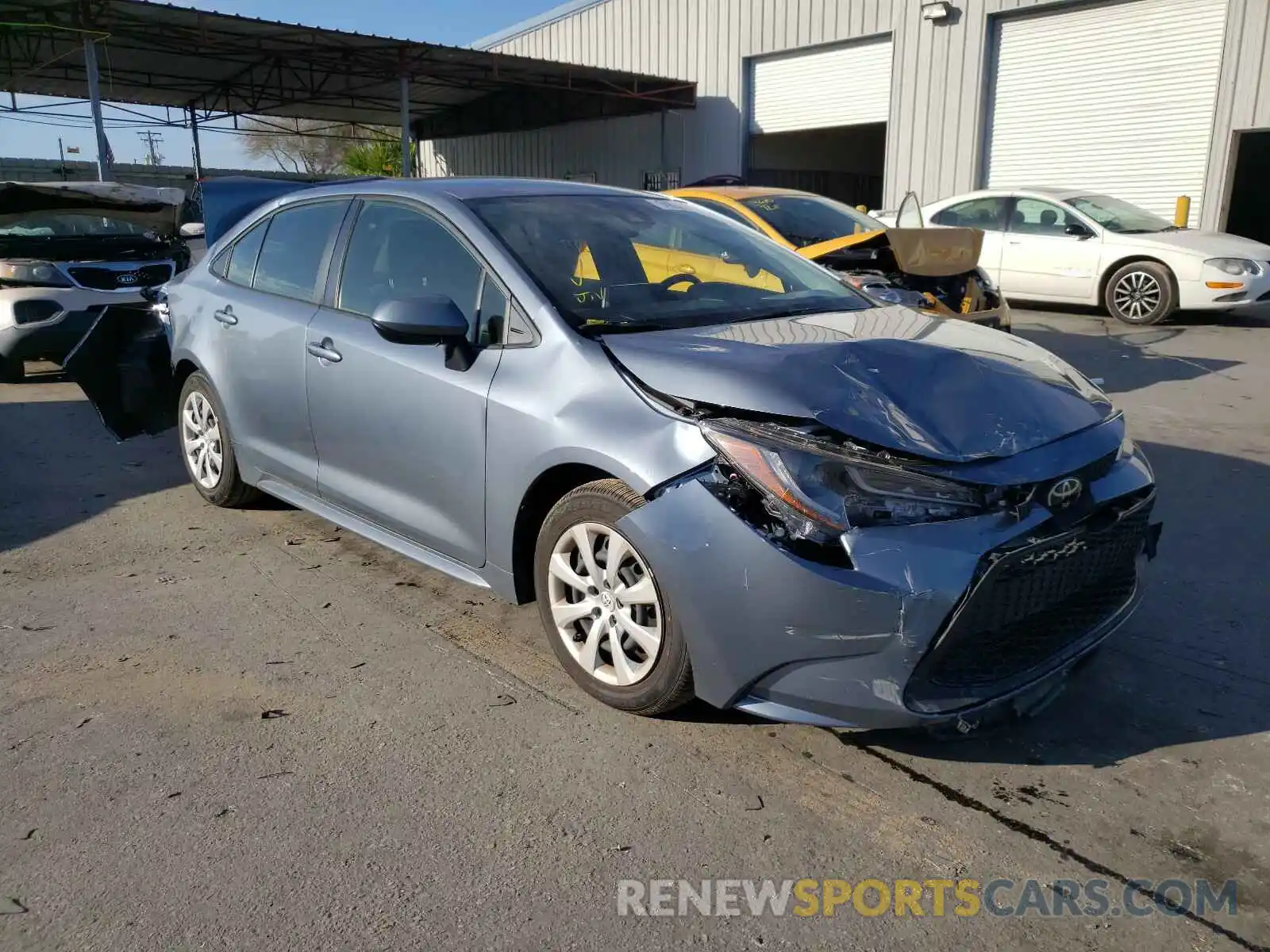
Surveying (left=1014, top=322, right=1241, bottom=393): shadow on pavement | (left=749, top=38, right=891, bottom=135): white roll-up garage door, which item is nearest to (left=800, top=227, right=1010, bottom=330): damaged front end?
(left=1014, top=322, right=1241, bottom=393): shadow on pavement

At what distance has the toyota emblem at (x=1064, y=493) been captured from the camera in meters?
2.70

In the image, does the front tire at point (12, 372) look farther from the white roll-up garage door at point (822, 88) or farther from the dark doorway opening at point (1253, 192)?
the dark doorway opening at point (1253, 192)

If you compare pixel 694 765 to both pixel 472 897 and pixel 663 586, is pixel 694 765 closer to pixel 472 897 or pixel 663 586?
pixel 663 586

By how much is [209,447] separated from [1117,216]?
1084 cm

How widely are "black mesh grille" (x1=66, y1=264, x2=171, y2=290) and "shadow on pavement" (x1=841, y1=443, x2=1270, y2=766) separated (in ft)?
25.5

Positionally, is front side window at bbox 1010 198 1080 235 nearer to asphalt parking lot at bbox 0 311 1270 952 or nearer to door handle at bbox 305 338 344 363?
asphalt parking lot at bbox 0 311 1270 952

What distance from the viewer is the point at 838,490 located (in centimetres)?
256

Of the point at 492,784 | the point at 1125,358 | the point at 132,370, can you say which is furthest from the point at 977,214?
the point at 492,784

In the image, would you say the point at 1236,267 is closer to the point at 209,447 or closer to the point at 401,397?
the point at 401,397

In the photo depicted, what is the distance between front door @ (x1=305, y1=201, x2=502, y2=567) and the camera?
3.42 metres

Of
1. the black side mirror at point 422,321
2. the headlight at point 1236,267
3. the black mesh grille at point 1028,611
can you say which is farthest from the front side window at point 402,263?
the headlight at point 1236,267

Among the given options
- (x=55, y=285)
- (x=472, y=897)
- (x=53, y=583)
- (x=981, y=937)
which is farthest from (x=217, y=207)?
(x=981, y=937)

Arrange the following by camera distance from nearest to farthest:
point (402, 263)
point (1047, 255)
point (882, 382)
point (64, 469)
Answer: point (882, 382) → point (402, 263) → point (64, 469) → point (1047, 255)

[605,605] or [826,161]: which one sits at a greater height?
[826,161]
